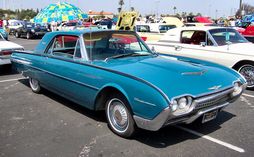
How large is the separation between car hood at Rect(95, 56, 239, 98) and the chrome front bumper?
0.35ft

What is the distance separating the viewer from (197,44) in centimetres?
830

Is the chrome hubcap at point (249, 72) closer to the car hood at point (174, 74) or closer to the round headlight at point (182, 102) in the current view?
the car hood at point (174, 74)

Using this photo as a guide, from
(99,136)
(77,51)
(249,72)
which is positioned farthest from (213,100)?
(249,72)

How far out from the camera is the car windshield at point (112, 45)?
4.83 m

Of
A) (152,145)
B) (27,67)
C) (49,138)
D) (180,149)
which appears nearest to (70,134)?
(49,138)

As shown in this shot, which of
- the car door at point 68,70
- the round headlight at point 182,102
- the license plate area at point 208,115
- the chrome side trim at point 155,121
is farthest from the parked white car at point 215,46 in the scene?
the chrome side trim at point 155,121

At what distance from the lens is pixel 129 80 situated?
12.5 ft

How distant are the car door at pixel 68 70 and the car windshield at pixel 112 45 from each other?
21cm

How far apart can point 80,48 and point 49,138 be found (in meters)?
1.55

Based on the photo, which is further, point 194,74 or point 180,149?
point 194,74

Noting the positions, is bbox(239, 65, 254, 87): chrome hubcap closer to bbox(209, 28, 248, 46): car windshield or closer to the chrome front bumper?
bbox(209, 28, 248, 46): car windshield

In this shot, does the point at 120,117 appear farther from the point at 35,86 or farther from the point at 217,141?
the point at 35,86

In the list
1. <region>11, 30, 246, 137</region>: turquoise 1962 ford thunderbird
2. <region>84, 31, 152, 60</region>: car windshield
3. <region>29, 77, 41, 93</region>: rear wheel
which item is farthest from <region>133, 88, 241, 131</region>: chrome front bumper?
<region>29, 77, 41, 93</region>: rear wheel

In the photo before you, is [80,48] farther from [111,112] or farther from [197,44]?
[197,44]
